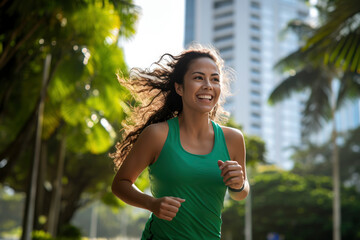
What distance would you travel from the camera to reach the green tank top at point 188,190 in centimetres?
239

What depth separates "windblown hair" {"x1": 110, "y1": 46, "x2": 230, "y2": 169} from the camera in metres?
2.85

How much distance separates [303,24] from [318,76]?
10.4 ft

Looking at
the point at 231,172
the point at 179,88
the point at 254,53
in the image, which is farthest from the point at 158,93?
the point at 254,53

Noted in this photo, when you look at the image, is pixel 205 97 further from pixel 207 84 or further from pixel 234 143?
pixel 234 143

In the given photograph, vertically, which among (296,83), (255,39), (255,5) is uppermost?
(255,5)

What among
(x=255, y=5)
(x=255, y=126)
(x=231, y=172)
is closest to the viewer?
(x=231, y=172)

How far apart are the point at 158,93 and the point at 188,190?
0.88 meters

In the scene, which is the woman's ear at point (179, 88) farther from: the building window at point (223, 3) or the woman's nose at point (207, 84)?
the building window at point (223, 3)

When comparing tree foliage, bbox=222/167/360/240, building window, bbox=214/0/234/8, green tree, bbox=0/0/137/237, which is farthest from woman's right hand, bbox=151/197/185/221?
building window, bbox=214/0/234/8

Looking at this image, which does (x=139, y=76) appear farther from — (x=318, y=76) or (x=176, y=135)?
(x=318, y=76)

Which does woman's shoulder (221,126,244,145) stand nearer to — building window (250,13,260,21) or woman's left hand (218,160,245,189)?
woman's left hand (218,160,245,189)

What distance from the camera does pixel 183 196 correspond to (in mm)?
2389

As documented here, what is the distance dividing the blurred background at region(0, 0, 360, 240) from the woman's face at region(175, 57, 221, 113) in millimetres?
750

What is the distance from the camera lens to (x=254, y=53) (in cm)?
10006
